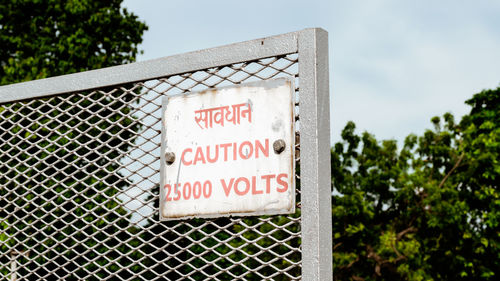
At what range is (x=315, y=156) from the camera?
231 cm

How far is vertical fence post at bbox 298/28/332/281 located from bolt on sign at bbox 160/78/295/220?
0.05m

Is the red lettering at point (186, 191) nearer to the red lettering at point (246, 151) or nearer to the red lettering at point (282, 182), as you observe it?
the red lettering at point (246, 151)

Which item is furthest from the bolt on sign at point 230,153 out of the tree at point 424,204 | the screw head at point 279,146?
the tree at point 424,204

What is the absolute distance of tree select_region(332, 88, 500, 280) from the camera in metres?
18.7

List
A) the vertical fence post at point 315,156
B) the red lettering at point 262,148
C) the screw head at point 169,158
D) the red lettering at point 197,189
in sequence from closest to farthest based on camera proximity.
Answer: the vertical fence post at point 315,156 → the red lettering at point 262,148 → the red lettering at point 197,189 → the screw head at point 169,158

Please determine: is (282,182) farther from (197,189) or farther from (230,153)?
(197,189)

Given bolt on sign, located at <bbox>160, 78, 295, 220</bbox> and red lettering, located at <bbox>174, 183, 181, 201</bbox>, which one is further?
red lettering, located at <bbox>174, 183, 181, 201</bbox>

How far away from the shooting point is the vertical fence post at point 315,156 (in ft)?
7.43

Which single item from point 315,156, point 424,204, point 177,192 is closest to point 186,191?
point 177,192

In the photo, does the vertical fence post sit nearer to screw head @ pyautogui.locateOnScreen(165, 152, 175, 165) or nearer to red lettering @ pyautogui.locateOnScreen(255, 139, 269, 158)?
red lettering @ pyautogui.locateOnScreen(255, 139, 269, 158)

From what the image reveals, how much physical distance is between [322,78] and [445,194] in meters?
17.5

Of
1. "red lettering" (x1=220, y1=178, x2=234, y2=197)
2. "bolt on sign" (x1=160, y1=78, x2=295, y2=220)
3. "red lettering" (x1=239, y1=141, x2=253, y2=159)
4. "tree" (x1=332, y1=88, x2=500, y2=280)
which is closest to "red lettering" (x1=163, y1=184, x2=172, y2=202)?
"bolt on sign" (x1=160, y1=78, x2=295, y2=220)

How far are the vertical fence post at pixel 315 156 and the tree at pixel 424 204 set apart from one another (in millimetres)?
16343

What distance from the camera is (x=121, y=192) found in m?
2.91
